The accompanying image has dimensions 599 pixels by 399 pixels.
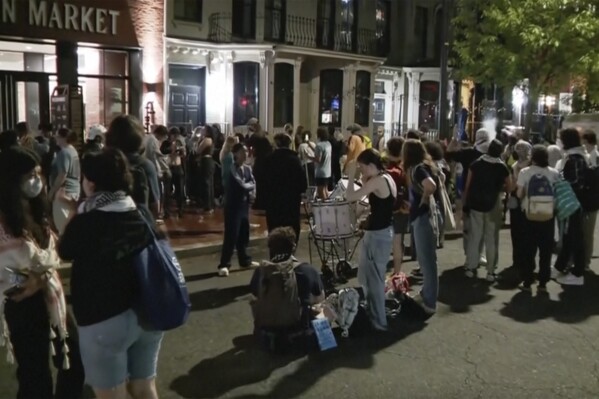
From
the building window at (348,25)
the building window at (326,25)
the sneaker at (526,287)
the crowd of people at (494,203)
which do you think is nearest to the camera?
the crowd of people at (494,203)

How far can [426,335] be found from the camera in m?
6.45

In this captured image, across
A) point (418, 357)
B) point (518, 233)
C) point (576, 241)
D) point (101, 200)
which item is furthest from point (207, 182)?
point (101, 200)

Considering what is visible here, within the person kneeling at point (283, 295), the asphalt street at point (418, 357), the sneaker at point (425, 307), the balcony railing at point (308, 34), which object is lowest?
the asphalt street at point (418, 357)

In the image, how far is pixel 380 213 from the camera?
6.36 meters

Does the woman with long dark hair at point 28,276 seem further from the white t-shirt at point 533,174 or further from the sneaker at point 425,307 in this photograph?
the white t-shirt at point 533,174

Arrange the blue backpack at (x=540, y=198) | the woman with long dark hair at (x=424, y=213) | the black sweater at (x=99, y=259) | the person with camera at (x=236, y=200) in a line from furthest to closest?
the person with camera at (x=236, y=200) → the blue backpack at (x=540, y=198) → the woman with long dark hair at (x=424, y=213) → the black sweater at (x=99, y=259)

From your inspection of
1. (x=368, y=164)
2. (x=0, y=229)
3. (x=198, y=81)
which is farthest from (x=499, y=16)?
(x=0, y=229)

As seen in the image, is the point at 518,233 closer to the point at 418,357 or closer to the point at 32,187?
the point at 418,357

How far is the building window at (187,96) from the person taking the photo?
1988 cm

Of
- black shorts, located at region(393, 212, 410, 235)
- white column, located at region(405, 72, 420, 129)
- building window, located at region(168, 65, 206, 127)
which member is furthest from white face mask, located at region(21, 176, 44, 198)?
white column, located at region(405, 72, 420, 129)

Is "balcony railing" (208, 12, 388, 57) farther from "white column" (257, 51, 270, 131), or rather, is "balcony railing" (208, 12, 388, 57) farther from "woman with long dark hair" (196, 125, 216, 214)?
"woman with long dark hair" (196, 125, 216, 214)

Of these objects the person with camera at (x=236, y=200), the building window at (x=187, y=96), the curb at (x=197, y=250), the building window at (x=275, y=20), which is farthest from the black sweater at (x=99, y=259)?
the building window at (x=275, y=20)

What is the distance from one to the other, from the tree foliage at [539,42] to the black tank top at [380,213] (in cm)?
1355

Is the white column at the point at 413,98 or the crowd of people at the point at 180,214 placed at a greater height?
the white column at the point at 413,98
